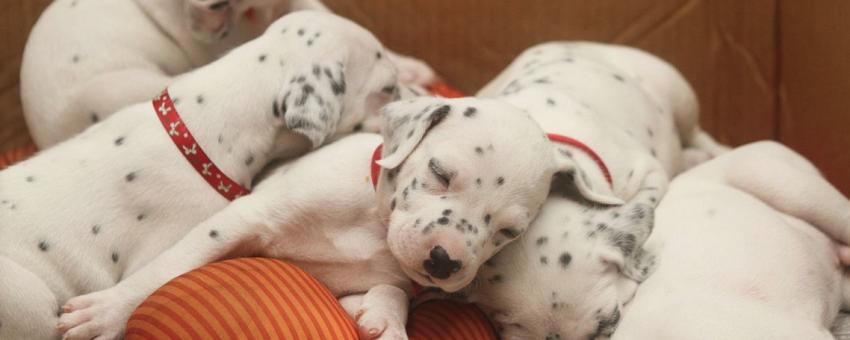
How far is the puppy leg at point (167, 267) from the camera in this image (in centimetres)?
200

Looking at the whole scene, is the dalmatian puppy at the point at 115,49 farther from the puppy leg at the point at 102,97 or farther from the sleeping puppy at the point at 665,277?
the sleeping puppy at the point at 665,277

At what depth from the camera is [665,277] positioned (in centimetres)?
212

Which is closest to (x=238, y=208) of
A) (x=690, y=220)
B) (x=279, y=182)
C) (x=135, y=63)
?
(x=279, y=182)

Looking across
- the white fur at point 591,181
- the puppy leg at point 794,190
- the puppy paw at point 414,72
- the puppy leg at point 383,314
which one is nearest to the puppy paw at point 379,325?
the puppy leg at point 383,314

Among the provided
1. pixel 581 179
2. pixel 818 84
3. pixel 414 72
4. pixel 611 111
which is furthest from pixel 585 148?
→ pixel 818 84

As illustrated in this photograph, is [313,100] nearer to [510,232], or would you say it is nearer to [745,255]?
[510,232]

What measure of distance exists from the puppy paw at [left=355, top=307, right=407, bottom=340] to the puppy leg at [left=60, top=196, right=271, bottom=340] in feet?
1.16

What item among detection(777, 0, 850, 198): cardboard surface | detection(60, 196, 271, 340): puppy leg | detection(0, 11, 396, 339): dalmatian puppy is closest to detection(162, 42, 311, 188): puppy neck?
detection(0, 11, 396, 339): dalmatian puppy

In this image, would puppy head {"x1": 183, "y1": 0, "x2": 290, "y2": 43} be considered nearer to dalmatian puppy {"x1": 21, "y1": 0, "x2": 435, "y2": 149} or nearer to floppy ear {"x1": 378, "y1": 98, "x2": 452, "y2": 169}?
dalmatian puppy {"x1": 21, "y1": 0, "x2": 435, "y2": 149}

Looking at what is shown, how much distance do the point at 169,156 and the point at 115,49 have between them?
0.73m

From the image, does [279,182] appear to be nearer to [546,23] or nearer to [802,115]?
[546,23]

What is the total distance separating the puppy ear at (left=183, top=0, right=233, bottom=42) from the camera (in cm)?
271

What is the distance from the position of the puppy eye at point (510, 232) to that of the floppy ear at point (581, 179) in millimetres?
176

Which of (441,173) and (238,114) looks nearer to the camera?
(441,173)
